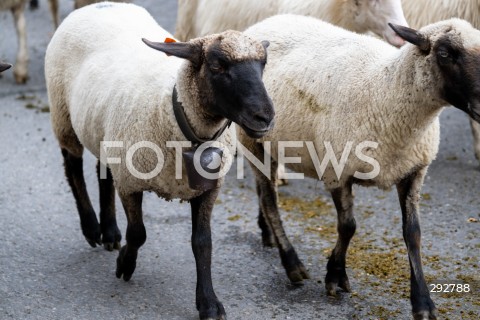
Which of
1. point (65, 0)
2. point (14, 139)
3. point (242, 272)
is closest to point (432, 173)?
point (242, 272)

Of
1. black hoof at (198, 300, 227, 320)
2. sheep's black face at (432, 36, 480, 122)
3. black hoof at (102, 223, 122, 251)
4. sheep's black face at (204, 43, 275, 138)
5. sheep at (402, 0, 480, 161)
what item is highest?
sheep's black face at (432, 36, 480, 122)

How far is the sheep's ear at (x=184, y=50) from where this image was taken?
13.6 ft

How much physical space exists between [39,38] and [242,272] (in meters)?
7.48

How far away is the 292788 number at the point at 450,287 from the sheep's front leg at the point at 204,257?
1273 millimetres

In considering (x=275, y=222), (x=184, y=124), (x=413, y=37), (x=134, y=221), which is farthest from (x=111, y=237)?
(x=413, y=37)

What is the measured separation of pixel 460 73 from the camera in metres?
4.14

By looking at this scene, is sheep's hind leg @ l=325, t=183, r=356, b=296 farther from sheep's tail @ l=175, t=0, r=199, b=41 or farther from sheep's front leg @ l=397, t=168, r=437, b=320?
sheep's tail @ l=175, t=0, r=199, b=41

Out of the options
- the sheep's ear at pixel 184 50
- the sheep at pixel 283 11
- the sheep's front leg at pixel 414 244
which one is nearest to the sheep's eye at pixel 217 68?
the sheep's ear at pixel 184 50

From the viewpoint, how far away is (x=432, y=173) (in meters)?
7.03

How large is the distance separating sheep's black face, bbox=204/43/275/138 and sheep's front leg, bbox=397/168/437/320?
3.31ft

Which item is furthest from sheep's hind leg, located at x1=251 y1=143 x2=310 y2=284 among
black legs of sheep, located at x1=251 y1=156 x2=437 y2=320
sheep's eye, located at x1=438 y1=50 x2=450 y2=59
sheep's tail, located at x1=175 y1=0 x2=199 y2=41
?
sheep's tail, located at x1=175 y1=0 x2=199 y2=41

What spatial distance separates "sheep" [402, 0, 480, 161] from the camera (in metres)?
6.69

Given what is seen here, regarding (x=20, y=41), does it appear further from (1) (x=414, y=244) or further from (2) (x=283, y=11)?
(1) (x=414, y=244)

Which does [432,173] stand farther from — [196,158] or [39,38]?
[39,38]
